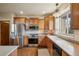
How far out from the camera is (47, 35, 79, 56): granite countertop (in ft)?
6.23

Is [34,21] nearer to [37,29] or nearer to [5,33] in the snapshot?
[37,29]

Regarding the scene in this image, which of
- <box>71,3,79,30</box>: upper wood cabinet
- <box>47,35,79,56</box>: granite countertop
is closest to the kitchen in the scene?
<box>47,35,79,56</box>: granite countertop

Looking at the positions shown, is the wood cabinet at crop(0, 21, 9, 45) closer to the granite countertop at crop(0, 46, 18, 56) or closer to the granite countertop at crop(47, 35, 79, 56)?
the granite countertop at crop(0, 46, 18, 56)

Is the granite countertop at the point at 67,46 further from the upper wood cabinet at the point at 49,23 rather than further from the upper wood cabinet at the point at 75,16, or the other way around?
the upper wood cabinet at the point at 75,16

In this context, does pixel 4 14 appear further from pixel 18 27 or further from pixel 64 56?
pixel 64 56

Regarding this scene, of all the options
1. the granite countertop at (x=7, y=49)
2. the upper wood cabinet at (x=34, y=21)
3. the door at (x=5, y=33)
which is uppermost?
the upper wood cabinet at (x=34, y=21)

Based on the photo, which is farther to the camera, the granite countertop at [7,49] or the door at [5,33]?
the door at [5,33]

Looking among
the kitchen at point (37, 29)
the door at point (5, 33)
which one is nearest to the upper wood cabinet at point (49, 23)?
the kitchen at point (37, 29)

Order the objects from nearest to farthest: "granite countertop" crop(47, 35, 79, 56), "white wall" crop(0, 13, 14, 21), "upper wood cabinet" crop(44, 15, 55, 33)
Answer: "granite countertop" crop(47, 35, 79, 56), "white wall" crop(0, 13, 14, 21), "upper wood cabinet" crop(44, 15, 55, 33)

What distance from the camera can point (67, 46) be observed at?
2.20 metres

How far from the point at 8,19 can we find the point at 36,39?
0.59 metres

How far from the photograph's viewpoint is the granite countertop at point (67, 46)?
190 centimetres

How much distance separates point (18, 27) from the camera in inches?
95.0

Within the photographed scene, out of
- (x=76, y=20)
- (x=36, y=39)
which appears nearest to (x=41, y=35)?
(x=36, y=39)
